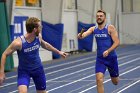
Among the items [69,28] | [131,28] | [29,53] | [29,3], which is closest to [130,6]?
[131,28]

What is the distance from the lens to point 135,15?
1359 inches

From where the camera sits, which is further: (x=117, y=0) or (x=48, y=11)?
(x=117, y=0)

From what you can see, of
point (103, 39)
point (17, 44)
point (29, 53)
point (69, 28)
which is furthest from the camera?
point (69, 28)

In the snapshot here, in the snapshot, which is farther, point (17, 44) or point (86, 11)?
point (86, 11)

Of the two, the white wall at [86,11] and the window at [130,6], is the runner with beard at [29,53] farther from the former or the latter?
the window at [130,6]

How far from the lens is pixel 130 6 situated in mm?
35125

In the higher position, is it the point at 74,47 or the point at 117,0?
the point at 117,0

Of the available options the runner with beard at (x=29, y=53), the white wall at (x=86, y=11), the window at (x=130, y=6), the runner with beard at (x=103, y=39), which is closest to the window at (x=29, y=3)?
the white wall at (x=86, y=11)

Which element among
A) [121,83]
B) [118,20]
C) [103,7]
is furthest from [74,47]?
[121,83]

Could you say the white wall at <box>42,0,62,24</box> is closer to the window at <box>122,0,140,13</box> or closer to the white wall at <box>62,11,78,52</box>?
the white wall at <box>62,11,78,52</box>

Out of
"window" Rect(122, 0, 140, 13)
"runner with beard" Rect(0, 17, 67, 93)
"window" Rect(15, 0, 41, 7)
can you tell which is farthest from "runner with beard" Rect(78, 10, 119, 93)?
"window" Rect(122, 0, 140, 13)

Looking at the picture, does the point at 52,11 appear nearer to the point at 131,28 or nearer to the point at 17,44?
the point at 131,28

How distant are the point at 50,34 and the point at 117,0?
463 inches

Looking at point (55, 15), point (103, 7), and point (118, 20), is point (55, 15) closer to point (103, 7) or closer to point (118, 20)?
point (103, 7)
